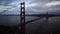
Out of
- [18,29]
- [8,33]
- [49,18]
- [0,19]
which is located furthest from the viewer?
[49,18]

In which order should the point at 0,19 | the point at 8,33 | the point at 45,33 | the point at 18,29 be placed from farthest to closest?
the point at 0,19 < the point at 45,33 < the point at 18,29 < the point at 8,33

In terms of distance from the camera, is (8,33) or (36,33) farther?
(36,33)

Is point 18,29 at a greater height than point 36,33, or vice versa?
point 18,29

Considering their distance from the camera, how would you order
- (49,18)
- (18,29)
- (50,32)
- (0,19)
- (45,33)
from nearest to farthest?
(18,29) → (45,33) → (50,32) → (0,19) → (49,18)

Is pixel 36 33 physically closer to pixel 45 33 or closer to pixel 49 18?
pixel 45 33

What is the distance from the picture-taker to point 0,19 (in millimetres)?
6270

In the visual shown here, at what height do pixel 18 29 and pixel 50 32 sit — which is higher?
pixel 18 29

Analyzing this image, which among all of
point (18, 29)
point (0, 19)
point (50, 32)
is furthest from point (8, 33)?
point (0, 19)

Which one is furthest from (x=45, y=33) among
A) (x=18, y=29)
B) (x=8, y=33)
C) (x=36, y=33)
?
(x=8, y=33)

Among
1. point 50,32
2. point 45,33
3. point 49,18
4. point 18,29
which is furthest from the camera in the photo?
point 49,18

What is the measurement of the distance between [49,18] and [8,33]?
3.80m

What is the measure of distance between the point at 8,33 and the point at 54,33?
6.70 feet

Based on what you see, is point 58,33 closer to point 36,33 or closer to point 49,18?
point 36,33

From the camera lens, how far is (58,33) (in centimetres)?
444
